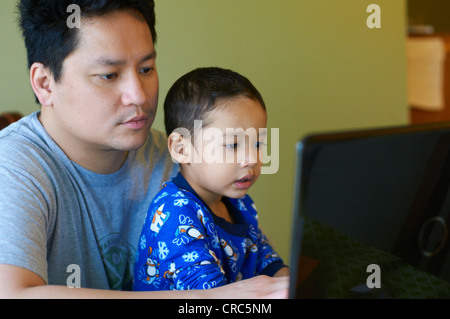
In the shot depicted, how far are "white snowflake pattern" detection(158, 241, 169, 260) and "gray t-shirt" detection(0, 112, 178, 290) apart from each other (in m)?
0.22

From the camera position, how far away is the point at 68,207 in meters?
1.21

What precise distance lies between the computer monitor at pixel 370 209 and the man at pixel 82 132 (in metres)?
0.58

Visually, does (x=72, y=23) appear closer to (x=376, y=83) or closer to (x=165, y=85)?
(x=165, y=85)

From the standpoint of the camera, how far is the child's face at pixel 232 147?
1147 mm

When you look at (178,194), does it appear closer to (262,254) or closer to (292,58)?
(262,254)

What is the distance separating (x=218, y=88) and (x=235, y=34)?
75cm

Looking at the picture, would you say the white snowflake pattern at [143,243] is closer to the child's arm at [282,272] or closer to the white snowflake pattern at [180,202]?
the white snowflake pattern at [180,202]

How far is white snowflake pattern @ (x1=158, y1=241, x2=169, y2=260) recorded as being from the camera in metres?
1.08

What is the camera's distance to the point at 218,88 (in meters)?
1.18

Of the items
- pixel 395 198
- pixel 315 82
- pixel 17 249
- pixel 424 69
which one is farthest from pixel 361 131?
pixel 424 69

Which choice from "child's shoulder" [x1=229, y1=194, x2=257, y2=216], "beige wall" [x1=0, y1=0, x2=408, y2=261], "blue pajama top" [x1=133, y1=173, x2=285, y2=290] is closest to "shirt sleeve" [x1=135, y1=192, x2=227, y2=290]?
"blue pajama top" [x1=133, y1=173, x2=285, y2=290]

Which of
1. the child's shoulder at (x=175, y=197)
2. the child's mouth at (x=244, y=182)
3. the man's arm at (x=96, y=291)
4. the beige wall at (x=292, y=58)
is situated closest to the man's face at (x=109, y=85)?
the child's shoulder at (x=175, y=197)

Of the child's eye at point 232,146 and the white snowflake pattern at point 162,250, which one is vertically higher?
the child's eye at point 232,146

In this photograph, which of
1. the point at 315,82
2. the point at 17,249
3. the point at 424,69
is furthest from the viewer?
the point at 424,69
